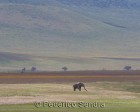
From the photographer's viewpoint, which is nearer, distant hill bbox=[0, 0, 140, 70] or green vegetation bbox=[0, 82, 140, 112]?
green vegetation bbox=[0, 82, 140, 112]

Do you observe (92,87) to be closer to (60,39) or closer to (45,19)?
(60,39)

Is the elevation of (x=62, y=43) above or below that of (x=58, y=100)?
above

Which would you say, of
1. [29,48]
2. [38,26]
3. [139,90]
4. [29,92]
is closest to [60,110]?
[29,92]

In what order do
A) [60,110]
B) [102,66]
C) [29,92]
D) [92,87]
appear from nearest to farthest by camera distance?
[60,110] → [29,92] → [92,87] → [102,66]

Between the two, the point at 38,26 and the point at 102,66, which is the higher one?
the point at 38,26

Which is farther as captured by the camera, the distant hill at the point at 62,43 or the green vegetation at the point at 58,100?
the distant hill at the point at 62,43

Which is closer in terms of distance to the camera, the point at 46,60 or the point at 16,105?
the point at 16,105

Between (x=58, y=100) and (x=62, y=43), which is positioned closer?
(x=58, y=100)

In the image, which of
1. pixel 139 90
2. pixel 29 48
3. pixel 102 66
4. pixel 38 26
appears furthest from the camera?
pixel 38 26

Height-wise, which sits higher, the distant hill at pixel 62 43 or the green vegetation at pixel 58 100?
the distant hill at pixel 62 43

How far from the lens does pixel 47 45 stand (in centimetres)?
17000

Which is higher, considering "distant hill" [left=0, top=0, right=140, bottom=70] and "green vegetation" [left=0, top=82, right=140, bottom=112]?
"distant hill" [left=0, top=0, right=140, bottom=70]

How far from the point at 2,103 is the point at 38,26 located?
6002 inches

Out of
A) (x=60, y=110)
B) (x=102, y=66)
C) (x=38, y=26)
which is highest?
(x=38, y=26)
